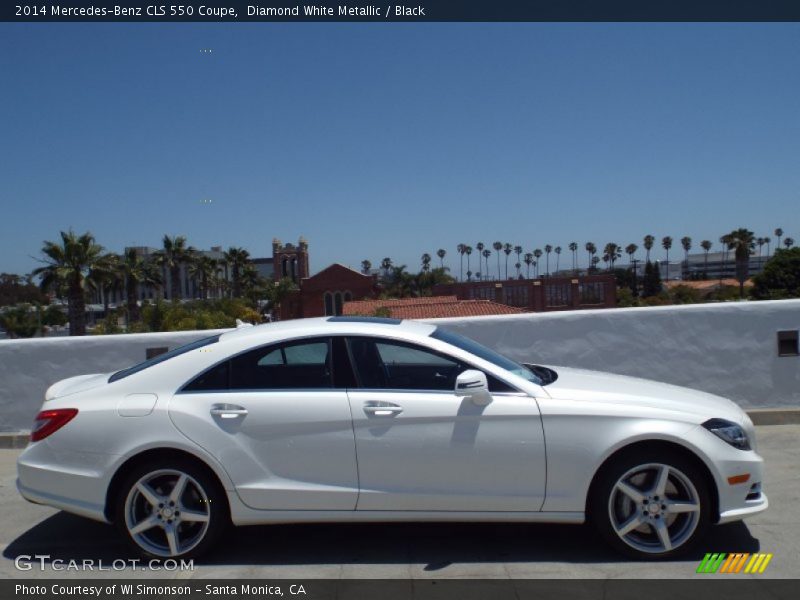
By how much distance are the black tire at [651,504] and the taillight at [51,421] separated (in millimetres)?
3203

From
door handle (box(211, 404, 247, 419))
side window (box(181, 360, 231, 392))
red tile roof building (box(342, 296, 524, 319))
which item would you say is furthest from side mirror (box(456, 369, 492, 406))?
red tile roof building (box(342, 296, 524, 319))

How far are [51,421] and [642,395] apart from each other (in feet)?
11.9

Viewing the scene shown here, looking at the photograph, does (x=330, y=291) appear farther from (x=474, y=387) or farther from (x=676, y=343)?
(x=474, y=387)

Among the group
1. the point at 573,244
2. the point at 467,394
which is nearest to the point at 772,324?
the point at 467,394

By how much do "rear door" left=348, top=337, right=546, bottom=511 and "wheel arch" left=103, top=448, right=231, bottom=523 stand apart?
88 cm

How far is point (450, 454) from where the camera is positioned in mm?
4316

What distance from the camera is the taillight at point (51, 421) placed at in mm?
4484

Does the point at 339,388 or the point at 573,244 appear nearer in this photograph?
the point at 339,388

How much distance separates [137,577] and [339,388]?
1599 millimetres

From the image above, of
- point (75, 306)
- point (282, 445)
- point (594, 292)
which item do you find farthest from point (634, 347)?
point (594, 292)

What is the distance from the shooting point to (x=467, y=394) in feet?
14.2

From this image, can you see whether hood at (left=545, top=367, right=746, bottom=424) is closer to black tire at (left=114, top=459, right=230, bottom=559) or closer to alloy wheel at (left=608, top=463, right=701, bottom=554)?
alloy wheel at (left=608, top=463, right=701, bottom=554)

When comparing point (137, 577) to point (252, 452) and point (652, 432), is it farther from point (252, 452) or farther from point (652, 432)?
point (652, 432)
